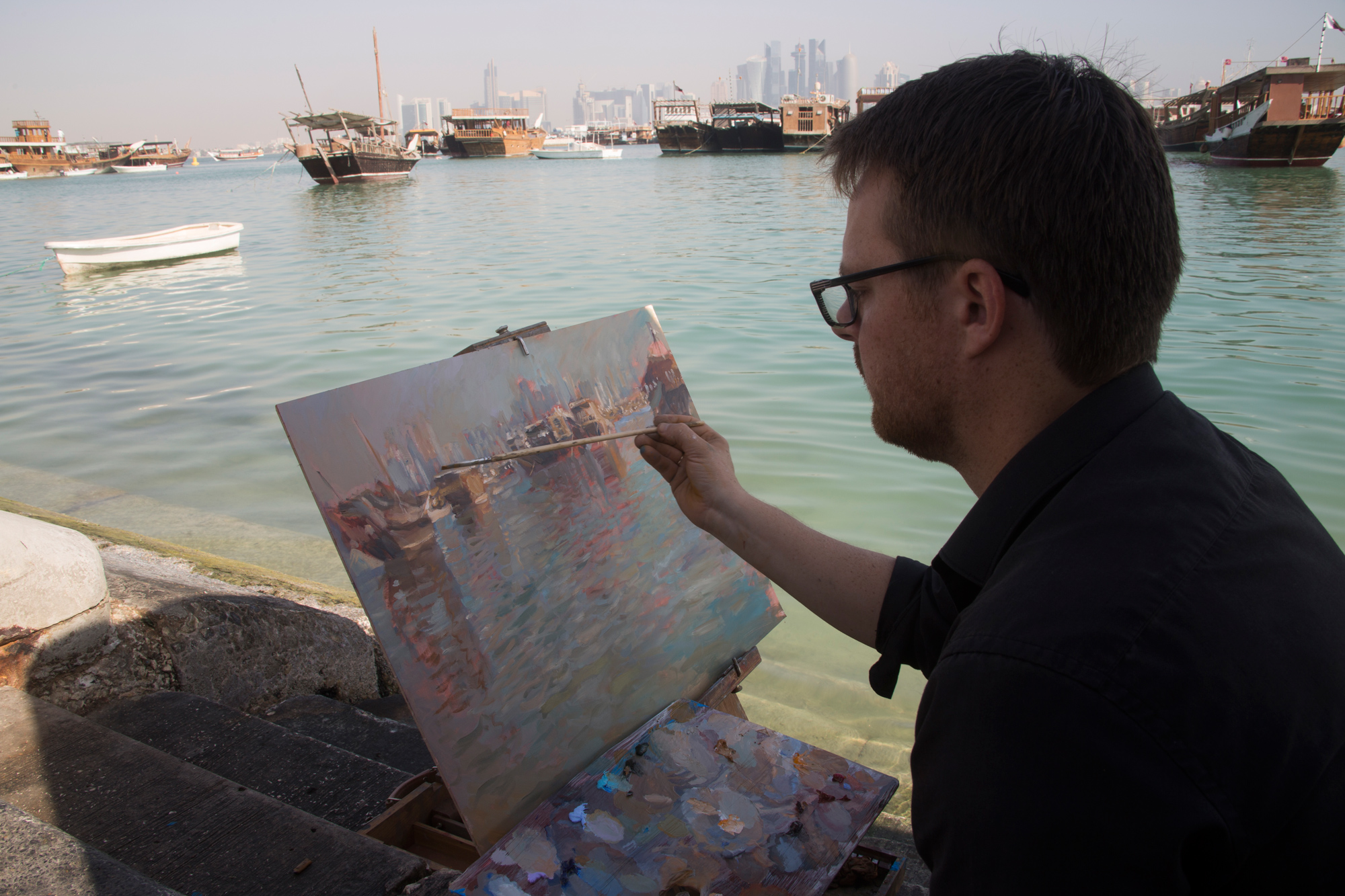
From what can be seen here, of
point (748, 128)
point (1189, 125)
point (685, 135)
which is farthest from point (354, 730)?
point (685, 135)

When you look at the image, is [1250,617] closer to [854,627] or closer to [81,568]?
[854,627]

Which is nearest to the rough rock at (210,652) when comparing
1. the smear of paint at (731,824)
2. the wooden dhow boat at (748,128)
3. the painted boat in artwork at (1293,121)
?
the smear of paint at (731,824)

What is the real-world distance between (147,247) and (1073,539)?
1584cm

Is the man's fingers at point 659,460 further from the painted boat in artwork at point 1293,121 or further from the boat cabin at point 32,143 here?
the boat cabin at point 32,143

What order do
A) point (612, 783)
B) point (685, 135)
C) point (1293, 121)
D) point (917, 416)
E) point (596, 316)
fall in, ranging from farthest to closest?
point (685, 135), point (1293, 121), point (596, 316), point (612, 783), point (917, 416)

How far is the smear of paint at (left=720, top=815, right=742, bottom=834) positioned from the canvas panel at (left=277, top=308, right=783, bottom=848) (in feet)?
1.08

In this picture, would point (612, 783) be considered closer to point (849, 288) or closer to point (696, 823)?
point (696, 823)

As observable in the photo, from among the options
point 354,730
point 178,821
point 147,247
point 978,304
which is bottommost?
point 354,730

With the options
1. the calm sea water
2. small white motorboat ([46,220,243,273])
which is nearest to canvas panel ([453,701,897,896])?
the calm sea water

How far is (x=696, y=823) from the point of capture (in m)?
1.35

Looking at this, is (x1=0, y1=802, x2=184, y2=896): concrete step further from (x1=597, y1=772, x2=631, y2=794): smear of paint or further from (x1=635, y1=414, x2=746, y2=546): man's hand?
(x1=635, y1=414, x2=746, y2=546): man's hand

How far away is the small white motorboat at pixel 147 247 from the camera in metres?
12.8

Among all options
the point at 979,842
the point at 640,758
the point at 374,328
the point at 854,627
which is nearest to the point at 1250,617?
the point at 979,842

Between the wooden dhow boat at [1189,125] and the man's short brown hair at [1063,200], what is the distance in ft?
129
